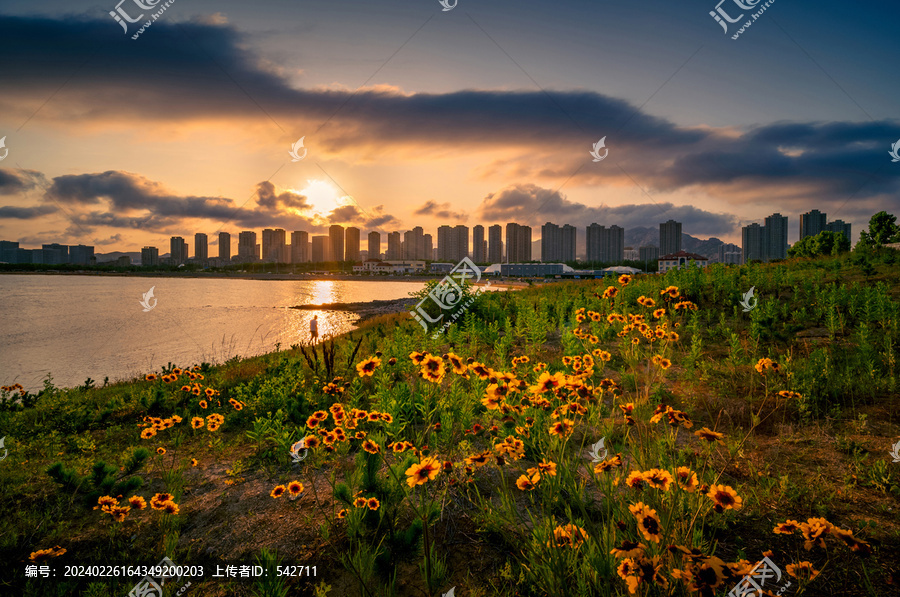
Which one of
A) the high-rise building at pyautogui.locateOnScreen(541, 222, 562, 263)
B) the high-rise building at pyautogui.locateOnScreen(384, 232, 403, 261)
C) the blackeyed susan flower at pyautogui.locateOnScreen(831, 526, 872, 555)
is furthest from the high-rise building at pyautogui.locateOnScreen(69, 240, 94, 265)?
the blackeyed susan flower at pyautogui.locateOnScreen(831, 526, 872, 555)

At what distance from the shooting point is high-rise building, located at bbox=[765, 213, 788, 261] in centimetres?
10119

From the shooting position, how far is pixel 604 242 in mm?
152500

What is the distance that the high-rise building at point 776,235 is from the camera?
101 metres

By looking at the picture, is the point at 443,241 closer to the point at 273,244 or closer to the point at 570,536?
the point at 273,244

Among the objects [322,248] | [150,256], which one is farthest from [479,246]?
[150,256]

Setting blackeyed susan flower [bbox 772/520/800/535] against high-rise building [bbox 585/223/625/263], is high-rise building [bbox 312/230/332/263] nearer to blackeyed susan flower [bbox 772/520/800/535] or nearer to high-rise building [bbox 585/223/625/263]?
high-rise building [bbox 585/223/625/263]

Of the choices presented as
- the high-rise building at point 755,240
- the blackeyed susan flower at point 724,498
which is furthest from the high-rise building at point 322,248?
the blackeyed susan flower at point 724,498

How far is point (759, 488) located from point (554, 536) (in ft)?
7.40

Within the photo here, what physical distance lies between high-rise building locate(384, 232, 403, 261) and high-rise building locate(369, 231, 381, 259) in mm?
4969

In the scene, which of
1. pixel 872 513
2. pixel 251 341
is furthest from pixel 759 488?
pixel 251 341

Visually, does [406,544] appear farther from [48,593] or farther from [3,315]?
[3,315]

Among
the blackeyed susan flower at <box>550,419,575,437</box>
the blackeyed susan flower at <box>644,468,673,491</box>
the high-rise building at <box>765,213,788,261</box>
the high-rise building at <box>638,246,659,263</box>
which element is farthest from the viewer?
the high-rise building at <box>638,246,659,263</box>

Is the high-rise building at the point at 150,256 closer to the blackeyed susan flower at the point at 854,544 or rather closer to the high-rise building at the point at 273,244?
the high-rise building at the point at 273,244

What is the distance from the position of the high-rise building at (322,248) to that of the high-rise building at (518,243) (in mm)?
76553
